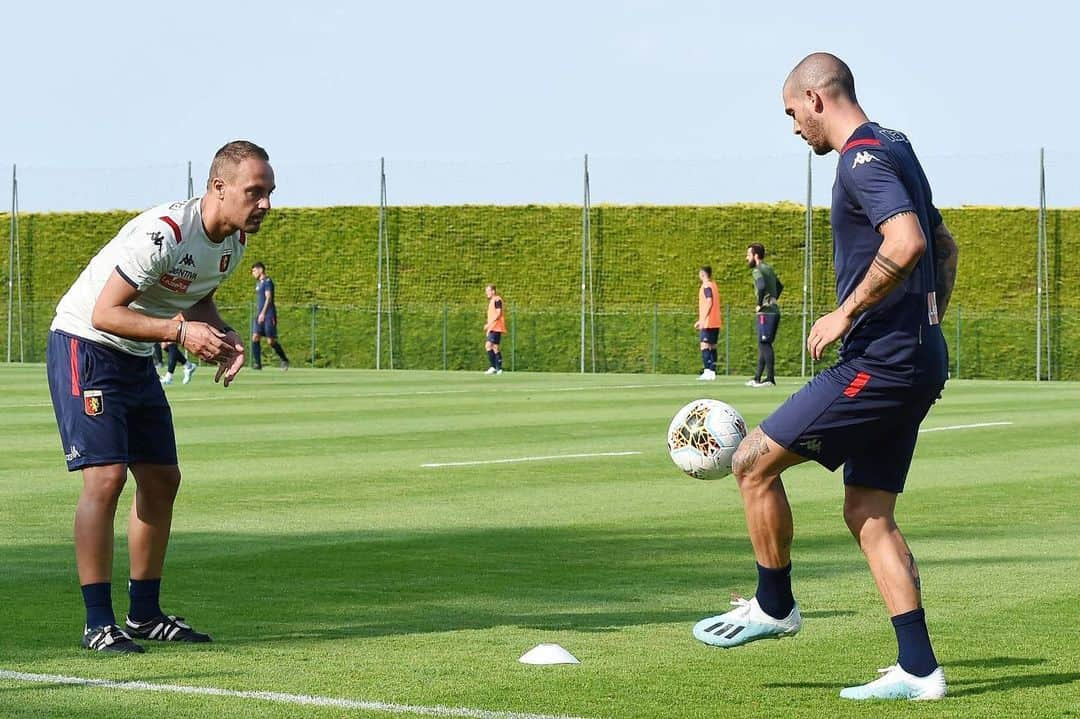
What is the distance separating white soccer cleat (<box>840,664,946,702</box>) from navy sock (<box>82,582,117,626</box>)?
288cm

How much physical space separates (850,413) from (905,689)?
94 cm

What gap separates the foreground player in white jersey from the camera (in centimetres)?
723

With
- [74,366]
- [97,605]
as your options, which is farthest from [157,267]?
[97,605]

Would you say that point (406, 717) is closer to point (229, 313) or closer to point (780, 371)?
point (780, 371)

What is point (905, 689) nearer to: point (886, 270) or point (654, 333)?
point (886, 270)

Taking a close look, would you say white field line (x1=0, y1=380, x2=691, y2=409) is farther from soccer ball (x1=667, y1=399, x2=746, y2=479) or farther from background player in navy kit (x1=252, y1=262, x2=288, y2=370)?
soccer ball (x1=667, y1=399, x2=746, y2=479)

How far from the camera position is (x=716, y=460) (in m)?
7.28

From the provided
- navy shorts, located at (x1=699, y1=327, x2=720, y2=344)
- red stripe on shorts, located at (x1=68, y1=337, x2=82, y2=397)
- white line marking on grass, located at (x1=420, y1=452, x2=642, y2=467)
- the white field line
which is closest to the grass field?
white line marking on grass, located at (x1=420, y1=452, x2=642, y2=467)

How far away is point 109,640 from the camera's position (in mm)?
7148

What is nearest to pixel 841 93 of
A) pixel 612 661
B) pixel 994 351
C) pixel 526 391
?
pixel 612 661

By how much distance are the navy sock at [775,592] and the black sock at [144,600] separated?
8.21ft

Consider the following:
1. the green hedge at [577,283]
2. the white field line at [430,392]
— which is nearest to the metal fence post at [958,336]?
the green hedge at [577,283]

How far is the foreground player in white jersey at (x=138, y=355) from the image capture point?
7.23m

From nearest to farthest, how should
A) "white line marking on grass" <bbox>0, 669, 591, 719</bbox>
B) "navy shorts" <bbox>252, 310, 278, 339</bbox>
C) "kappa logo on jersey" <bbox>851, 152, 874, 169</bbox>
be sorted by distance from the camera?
"white line marking on grass" <bbox>0, 669, 591, 719</bbox>
"kappa logo on jersey" <bbox>851, 152, 874, 169</bbox>
"navy shorts" <bbox>252, 310, 278, 339</bbox>
